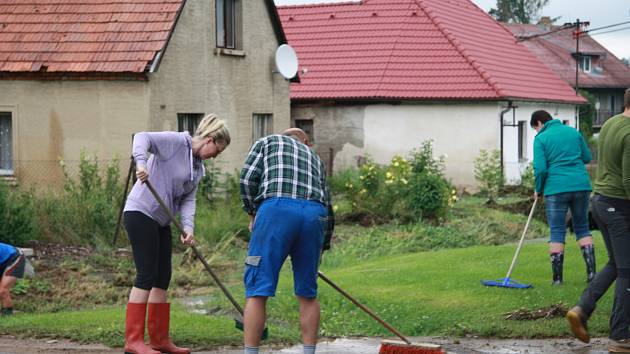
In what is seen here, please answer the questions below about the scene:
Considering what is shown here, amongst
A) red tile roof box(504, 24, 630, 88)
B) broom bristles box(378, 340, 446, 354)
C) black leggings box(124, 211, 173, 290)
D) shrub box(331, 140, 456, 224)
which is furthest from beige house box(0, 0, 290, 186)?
red tile roof box(504, 24, 630, 88)

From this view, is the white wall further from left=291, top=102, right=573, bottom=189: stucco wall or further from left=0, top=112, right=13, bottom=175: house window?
left=0, top=112, right=13, bottom=175: house window

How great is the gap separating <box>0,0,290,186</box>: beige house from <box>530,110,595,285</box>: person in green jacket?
10136mm

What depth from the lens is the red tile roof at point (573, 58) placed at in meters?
59.7

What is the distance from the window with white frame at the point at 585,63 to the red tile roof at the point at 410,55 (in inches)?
1100

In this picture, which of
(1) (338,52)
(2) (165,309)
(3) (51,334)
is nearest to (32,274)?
(3) (51,334)

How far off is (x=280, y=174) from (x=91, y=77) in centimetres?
1324

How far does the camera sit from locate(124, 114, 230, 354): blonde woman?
809 cm

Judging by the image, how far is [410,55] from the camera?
1248 inches

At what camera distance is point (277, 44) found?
2498cm

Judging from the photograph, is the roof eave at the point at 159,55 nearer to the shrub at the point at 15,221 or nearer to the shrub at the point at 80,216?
the shrub at the point at 80,216

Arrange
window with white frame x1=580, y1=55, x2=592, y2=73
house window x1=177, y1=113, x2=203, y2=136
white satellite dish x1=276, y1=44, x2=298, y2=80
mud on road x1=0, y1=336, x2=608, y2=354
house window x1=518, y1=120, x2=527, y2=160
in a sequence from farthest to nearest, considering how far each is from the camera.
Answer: window with white frame x1=580, y1=55, x2=592, y2=73 → house window x1=518, y1=120, x2=527, y2=160 → white satellite dish x1=276, y1=44, x2=298, y2=80 → house window x1=177, y1=113, x2=203, y2=136 → mud on road x1=0, y1=336, x2=608, y2=354

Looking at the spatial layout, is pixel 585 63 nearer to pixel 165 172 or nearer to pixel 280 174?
pixel 165 172

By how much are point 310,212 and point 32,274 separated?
5601 mm

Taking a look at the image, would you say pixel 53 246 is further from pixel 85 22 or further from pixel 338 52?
pixel 338 52
